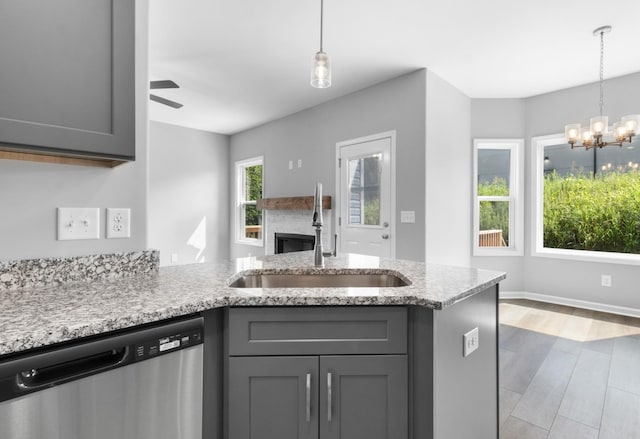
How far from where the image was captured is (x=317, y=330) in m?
1.15

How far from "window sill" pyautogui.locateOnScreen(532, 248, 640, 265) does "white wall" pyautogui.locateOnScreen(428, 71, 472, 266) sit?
3.28ft

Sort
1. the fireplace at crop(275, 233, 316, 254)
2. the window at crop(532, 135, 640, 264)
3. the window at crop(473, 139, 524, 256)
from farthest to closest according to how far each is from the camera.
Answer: the fireplace at crop(275, 233, 316, 254) → the window at crop(473, 139, 524, 256) → the window at crop(532, 135, 640, 264)

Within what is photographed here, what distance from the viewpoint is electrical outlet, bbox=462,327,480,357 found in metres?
1.27

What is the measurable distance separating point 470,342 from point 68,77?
1.63 metres

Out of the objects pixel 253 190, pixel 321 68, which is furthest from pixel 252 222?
pixel 321 68

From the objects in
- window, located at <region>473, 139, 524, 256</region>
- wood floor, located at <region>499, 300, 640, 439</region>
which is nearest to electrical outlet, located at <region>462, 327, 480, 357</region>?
wood floor, located at <region>499, 300, 640, 439</region>

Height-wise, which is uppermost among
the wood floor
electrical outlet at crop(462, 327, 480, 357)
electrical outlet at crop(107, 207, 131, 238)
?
electrical outlet at crop(107, 207, 131, 238)

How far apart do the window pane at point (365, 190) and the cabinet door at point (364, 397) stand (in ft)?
9.84

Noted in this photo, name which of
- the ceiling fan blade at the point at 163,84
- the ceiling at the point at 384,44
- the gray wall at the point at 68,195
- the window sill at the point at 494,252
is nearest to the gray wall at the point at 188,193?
the ceiling at the point at 384,44

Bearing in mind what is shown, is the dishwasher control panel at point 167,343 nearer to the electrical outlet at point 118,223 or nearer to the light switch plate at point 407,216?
the electrical outlet at point 118,223

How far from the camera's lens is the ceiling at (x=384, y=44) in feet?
8.66

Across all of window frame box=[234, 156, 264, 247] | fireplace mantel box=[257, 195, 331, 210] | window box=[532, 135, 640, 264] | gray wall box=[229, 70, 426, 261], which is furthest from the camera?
window frame box=[234, 156, 264, 247]

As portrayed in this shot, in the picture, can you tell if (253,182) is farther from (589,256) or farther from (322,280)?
(589,256)

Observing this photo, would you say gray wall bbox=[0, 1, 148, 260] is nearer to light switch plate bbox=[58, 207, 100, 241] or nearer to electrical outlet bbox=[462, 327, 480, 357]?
light switch plate bbox=[58, 207, 100, 241]
